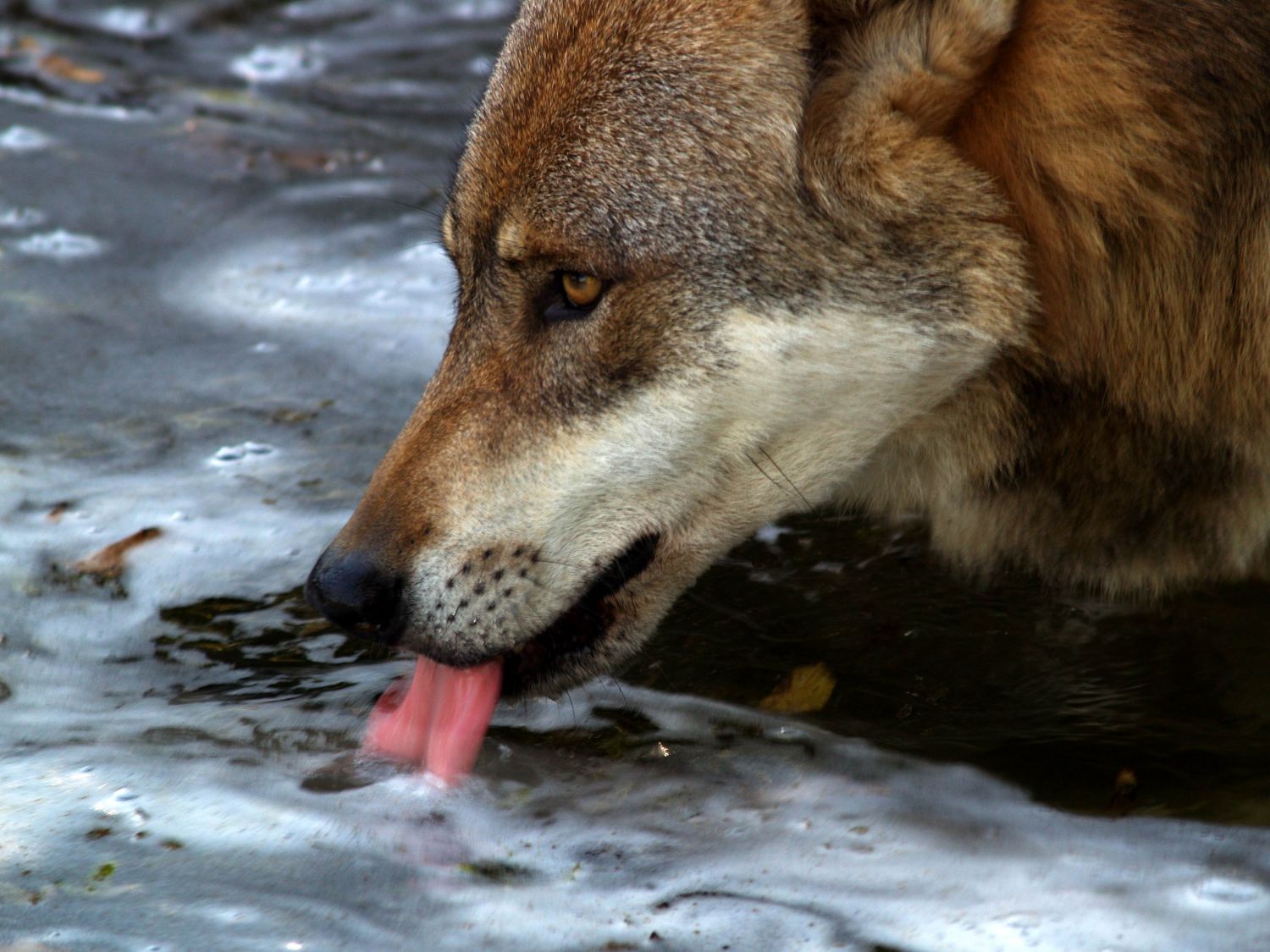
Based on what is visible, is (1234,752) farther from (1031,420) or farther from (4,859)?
(4,859)

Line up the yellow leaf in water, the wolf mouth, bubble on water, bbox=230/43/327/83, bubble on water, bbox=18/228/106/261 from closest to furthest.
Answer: the wolf mouth, the yellow leaf in water, bubble on water, bbox=18/228/106/261, bubble on water, bbox=230/43/327/83

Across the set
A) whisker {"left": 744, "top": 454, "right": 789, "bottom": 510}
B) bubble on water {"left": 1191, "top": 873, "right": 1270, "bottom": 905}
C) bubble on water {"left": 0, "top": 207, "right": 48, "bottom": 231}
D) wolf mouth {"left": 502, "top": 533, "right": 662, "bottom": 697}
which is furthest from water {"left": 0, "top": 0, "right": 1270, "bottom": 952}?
whisker {"left": 744, "top": 454, "right": 789, "bottom": 510}

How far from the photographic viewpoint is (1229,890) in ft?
Answer: 9.37

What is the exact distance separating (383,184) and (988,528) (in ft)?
12.6

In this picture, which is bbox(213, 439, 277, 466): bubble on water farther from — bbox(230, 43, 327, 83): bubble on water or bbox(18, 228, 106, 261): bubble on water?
bbox(230, 43, 327, 83): bubble on water

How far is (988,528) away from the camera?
3.58 m

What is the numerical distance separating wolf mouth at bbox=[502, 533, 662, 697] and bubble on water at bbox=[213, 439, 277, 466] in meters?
1.70

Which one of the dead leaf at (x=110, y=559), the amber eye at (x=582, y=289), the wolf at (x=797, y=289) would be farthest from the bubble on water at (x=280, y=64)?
the amber eye at (x=582, y=289)

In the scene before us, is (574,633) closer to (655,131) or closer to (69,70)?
(655,131)

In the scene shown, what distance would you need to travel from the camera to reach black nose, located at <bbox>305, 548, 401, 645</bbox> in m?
3.09

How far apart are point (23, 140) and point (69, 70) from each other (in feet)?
2.98

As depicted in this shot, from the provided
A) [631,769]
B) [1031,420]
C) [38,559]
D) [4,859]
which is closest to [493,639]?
[631,769]

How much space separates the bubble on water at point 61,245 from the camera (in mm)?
5863

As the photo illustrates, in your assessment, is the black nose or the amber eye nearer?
the black nose
